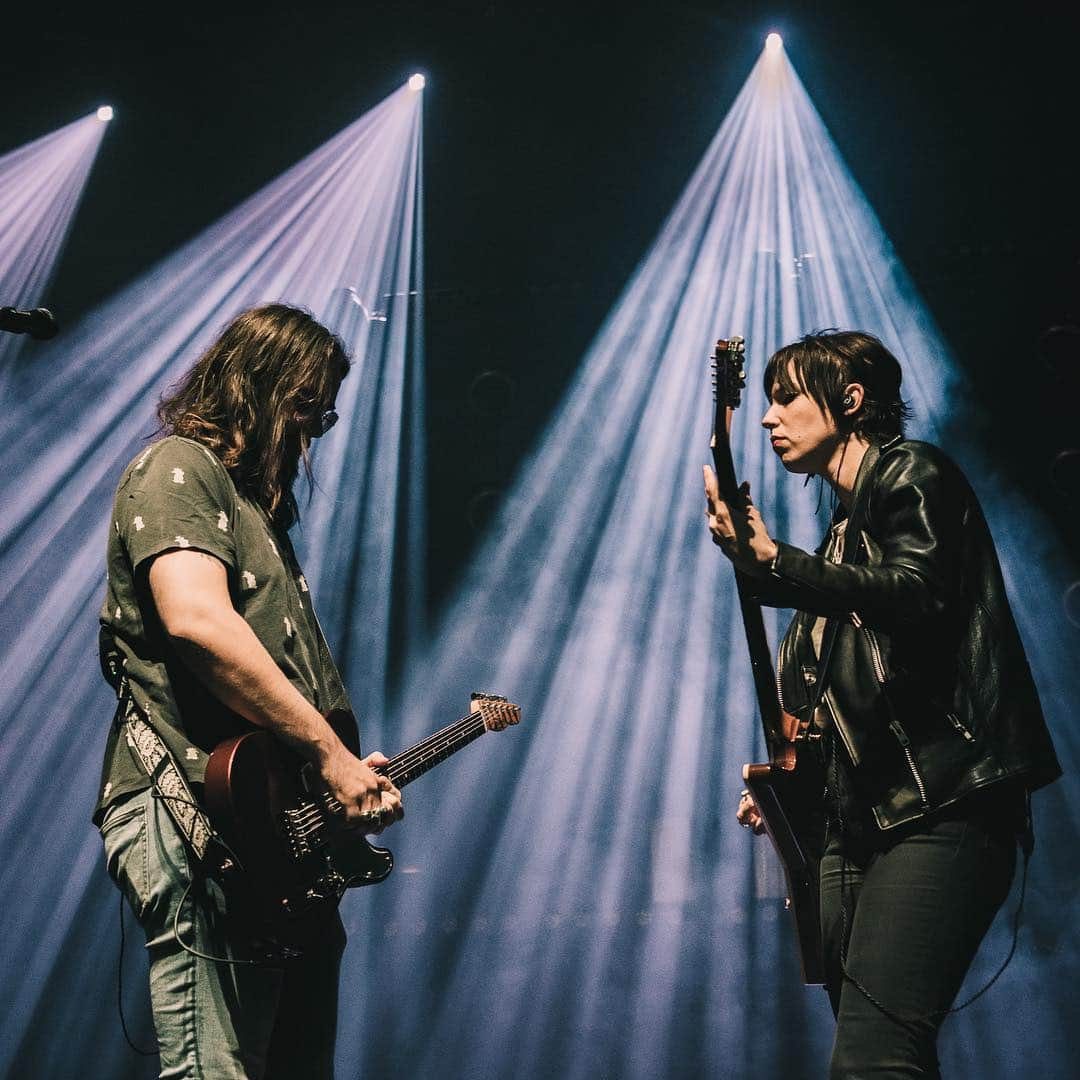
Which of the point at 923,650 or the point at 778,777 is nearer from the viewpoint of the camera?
Result: the point at 923,650

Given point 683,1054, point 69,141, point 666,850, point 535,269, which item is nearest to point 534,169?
point 535,269

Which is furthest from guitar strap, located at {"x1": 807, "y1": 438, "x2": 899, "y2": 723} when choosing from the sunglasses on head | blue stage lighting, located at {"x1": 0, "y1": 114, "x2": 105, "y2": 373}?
blue stage lighting, located at {"x1": 0, "y1": 114, "x2": 105, "y2": 373}

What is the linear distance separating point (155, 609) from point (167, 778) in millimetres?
292

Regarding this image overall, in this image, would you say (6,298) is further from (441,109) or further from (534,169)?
(534,169)

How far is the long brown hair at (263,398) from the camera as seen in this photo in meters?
1.99

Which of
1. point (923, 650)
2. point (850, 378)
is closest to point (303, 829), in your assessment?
point (923, 650)

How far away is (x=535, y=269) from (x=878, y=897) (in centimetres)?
484

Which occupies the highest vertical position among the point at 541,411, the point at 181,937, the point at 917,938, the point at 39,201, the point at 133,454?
the point at 39,201

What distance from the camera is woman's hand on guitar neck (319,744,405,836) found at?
170cm

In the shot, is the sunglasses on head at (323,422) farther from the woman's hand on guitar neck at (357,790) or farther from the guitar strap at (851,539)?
the guitar strap at (851,539)

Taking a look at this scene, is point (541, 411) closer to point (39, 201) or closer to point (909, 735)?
point (39, 201)

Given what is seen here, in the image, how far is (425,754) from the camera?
8.11ft

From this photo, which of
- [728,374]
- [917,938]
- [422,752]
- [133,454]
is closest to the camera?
[917,938]

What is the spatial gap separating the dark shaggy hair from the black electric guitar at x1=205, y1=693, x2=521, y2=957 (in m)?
1.22
